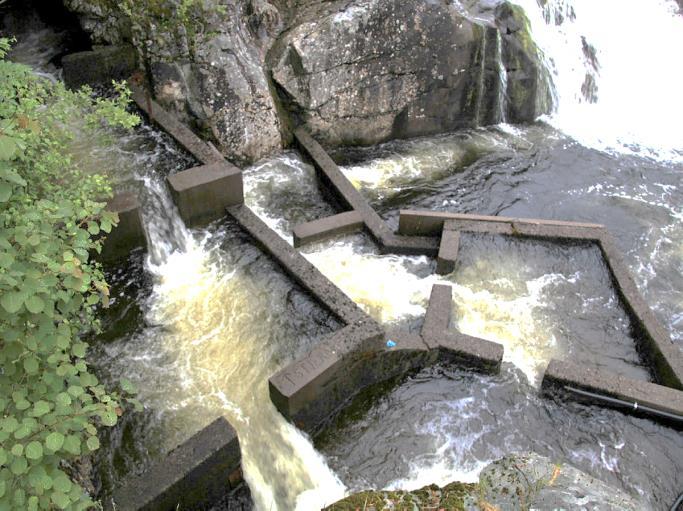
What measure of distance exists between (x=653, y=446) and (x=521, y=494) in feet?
13.0

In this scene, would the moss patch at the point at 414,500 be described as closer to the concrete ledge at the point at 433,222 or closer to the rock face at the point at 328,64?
the concrete ledge at the point at 433,222

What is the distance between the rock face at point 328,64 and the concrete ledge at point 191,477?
5.73m

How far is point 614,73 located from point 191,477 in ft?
42.6

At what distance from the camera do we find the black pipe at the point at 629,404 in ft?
19.4

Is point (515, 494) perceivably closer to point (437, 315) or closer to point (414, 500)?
point (414, 500)

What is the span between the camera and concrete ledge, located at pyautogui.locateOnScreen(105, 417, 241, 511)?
181 inches

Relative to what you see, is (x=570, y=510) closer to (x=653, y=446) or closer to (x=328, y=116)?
(x=653, y=446)

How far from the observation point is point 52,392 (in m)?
3.17

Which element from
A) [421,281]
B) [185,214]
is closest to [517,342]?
[421,281]

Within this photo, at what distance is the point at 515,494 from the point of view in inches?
110

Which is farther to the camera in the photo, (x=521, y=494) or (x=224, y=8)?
(x=224, y=8)

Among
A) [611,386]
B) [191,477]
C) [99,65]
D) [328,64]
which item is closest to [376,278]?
[611,386]

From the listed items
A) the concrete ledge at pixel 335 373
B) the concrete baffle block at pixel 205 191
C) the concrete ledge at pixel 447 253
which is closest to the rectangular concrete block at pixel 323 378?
the concrete ledge at pixel 335 373

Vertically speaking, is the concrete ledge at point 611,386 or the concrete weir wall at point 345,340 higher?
the concrete weir wall at point 345,340
